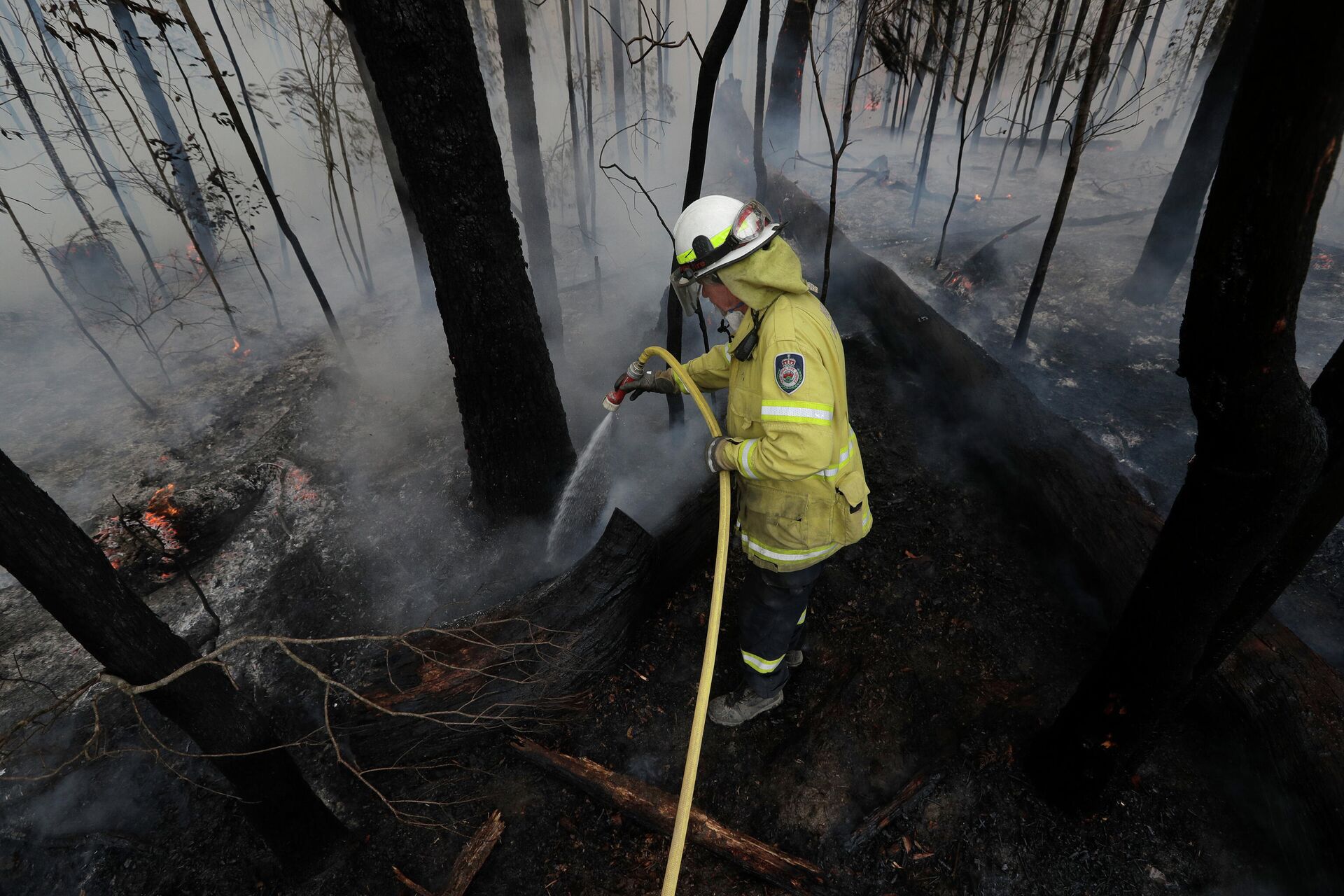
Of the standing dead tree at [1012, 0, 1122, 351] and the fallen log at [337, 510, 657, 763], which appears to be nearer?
the fallen log at [337, 510, 657, 763]

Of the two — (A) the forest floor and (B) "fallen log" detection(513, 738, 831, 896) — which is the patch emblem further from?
(B) "fallen log" detection(513, 738, 831, 896)

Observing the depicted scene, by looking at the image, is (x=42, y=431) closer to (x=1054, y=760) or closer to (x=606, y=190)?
(x=1054, y=760)

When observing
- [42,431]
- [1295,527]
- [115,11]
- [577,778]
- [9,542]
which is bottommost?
[42,431]

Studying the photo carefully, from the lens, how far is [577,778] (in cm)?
304

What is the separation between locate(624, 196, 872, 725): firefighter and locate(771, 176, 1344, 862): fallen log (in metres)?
1.79

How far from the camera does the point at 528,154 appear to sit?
704cm

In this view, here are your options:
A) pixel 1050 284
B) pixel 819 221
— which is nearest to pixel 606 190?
pixel 819 221

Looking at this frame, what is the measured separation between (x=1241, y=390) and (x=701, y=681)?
1969mm

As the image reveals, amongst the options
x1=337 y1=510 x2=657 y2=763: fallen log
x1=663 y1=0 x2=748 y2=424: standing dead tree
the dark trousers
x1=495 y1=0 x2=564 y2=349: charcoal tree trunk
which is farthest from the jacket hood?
x1=495 y1=0 x2=564 y2=349: charcoal tree trunk

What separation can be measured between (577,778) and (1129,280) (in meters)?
8.91

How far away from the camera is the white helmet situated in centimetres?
263

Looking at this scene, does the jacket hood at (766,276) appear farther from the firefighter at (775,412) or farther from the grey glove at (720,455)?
the grey glove at (720,455)

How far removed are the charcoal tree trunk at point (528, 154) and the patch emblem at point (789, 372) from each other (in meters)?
5.28

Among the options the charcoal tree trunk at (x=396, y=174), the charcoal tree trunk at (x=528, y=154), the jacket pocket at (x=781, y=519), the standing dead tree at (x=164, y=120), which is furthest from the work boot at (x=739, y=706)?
the standing dead tree at (x=164, y=120)
